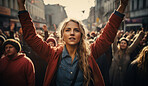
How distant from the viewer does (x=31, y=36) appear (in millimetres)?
1577

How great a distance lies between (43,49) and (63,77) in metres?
0.53

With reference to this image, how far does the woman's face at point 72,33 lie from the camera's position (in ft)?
5.66

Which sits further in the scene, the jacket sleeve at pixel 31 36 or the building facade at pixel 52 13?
the building facade at pixel 52 13

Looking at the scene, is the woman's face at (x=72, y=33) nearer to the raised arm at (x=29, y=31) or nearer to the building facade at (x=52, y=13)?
the raised arm at (x=29, y=31)

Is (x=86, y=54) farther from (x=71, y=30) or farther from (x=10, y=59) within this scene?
(x=10, y=59)

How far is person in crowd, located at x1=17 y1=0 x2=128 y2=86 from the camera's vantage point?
1.61 meters

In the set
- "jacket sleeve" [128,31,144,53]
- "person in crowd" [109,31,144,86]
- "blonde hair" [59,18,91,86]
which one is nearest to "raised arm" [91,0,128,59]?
"blonde hair" [59,18,91,86]

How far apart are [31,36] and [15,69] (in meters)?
1.41

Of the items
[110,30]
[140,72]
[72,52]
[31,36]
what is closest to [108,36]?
[110,30]

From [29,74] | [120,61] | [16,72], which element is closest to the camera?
[16,72]

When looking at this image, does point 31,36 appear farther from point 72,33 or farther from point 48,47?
point 72,33

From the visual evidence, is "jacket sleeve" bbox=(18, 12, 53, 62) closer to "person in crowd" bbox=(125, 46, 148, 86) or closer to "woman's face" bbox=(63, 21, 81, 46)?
"woman's face" bbox=(63, 21, 81, 46)

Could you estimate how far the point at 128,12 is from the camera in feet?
71.2

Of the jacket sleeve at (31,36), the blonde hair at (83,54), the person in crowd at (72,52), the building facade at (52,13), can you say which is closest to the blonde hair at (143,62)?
the person in crowd at (72,52)
